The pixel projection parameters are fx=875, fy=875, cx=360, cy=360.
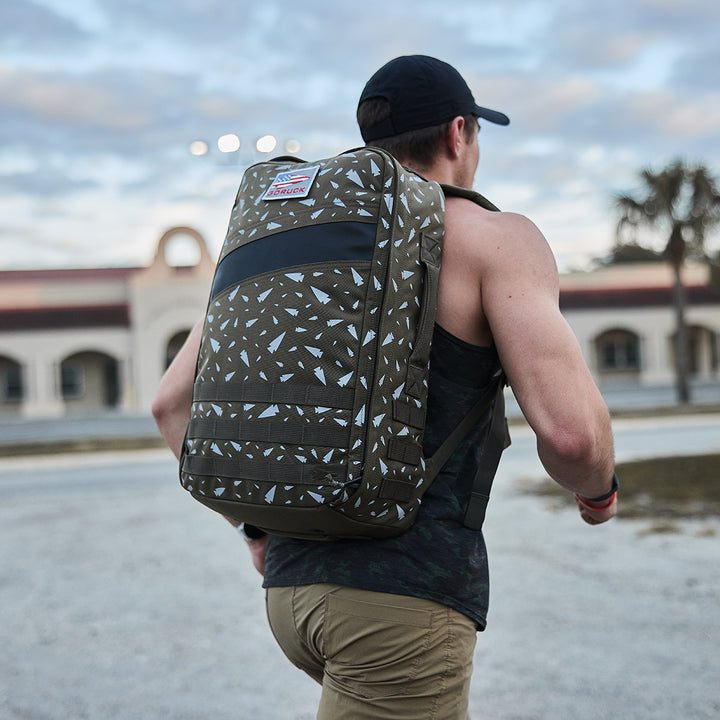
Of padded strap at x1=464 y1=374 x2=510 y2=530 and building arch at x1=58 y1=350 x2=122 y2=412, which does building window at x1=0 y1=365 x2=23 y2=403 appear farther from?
padded strap at x1=464 y1=374 x2=510 y2=530

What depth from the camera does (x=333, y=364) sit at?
1.36 m

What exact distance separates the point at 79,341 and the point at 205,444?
34.6 m

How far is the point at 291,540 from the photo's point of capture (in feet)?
5.15

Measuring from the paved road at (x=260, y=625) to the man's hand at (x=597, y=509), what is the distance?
2.07m

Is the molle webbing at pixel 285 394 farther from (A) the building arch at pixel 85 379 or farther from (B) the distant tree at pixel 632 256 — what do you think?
(B) the distant tree at pixel 632 256

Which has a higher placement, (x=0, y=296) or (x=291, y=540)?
(x=0, y=296)

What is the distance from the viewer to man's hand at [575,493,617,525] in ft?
5.38

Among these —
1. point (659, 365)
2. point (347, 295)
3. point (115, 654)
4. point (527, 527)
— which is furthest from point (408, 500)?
point (659, 365)

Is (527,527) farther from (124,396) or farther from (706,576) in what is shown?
(124,396)

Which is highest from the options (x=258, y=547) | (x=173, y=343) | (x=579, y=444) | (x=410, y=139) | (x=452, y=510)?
(x=173, y=343)

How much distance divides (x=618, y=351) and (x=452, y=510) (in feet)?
129

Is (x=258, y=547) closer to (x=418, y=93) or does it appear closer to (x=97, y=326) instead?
(x=418, y=93)

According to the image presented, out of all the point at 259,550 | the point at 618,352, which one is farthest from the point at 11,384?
the point at 259,550

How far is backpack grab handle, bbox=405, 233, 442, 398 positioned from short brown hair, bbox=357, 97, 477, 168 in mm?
258
